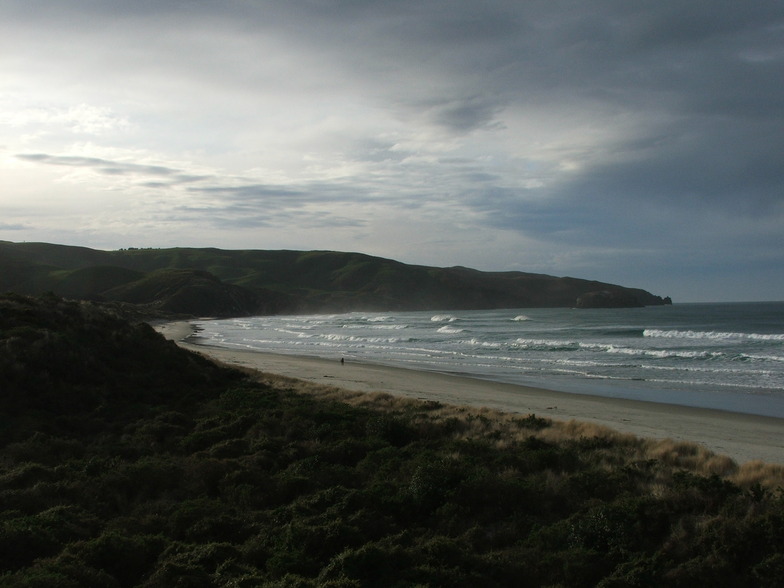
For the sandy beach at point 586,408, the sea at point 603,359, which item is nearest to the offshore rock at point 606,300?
the sea at point 603,359

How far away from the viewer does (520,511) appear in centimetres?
830

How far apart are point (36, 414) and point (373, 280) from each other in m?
170

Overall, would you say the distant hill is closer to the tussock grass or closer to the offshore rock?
the offshore rock

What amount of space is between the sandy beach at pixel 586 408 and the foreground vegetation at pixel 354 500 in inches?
116

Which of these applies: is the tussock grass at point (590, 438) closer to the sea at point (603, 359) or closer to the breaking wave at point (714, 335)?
the sea at point (603, 359)

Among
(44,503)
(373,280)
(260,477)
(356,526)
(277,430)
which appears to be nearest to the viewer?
(356,526)

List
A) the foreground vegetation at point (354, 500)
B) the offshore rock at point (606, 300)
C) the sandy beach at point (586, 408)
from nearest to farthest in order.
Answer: the foreground vegetation at point (354, 500) → the sandy beach at point (586, 408) → the offshore rock at point (606, 300)

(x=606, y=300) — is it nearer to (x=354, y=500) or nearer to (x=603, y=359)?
(x=603, y=359)

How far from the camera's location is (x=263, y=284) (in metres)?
175

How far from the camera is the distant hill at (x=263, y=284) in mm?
108750

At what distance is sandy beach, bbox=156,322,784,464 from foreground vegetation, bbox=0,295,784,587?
294cm

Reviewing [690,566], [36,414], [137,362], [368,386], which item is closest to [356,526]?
[690,566]

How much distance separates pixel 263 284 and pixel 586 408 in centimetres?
16233

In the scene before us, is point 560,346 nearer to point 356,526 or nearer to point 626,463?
point 626,463
